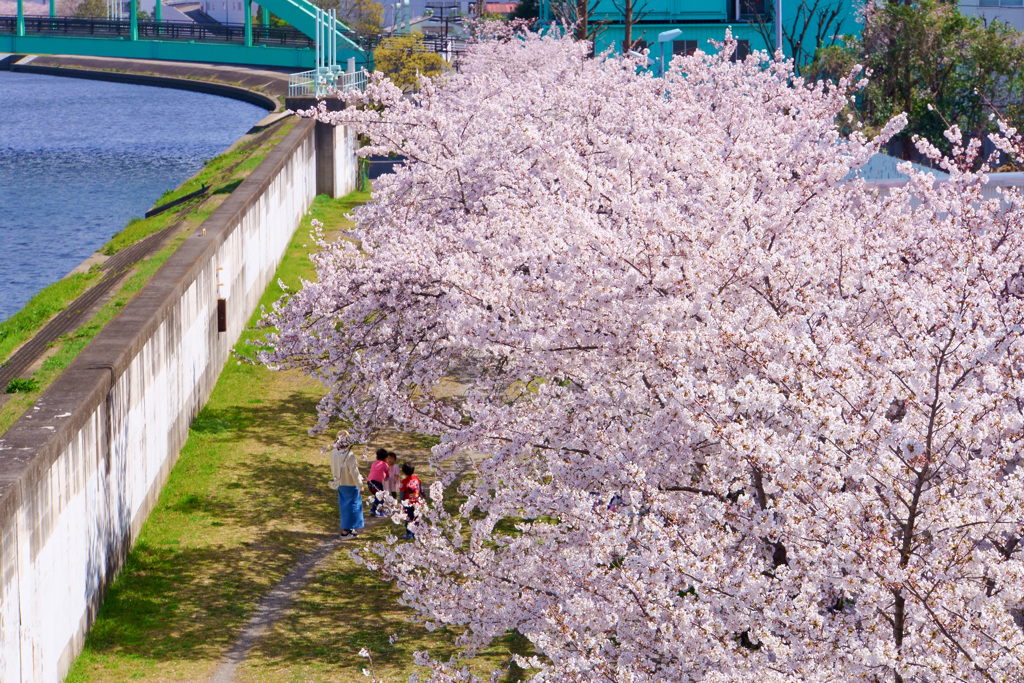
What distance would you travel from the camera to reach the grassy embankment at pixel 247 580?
40.5 ft

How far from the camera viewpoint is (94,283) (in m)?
24.6

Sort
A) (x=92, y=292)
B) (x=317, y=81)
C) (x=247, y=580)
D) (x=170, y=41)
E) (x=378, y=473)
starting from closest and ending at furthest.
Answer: (x=247, y=580) → (x=378, y=473) → (x=92, y=292) → (x=317, y=81) → (x=170, y=41)

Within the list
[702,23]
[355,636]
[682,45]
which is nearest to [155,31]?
[682,45]

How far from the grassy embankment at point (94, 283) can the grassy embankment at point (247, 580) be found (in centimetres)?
232

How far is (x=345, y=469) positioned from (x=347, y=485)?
0.24 metres

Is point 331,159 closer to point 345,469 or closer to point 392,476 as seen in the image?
point 392,476

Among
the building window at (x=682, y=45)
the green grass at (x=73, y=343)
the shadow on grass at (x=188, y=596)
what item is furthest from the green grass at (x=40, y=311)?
the building window at (x=682, y=45)

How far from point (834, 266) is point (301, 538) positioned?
8.58 m

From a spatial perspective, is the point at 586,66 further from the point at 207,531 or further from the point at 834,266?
the point at 834,266

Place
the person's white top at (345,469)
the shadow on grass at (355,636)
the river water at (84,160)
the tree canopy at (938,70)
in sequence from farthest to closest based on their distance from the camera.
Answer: the river water at (84,160) → the tree canopy at (938,70) → the person's white top at (345,469) → the shadow on grass at (355,636)

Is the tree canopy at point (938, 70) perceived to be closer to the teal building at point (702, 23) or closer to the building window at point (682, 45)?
the teal building at point (702, 23)

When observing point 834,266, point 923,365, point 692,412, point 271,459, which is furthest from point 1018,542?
point 271,459

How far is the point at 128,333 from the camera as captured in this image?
15234 millimetres

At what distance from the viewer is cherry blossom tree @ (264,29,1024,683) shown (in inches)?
273
